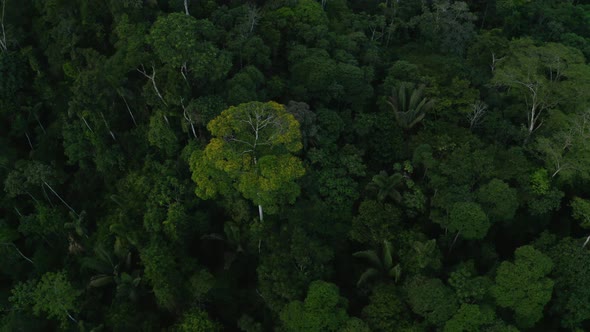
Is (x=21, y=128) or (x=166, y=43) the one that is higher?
(x=166, y=43)

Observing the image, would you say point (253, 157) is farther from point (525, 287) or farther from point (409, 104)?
point (525, 287)

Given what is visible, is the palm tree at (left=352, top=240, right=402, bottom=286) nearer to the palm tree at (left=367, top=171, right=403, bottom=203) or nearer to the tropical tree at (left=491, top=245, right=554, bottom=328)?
the palm tree at (left=367, top=171, right=403, bottom=203)

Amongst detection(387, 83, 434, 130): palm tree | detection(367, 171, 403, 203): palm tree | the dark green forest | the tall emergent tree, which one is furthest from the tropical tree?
detection(387, 83, 434, 130): palm tree

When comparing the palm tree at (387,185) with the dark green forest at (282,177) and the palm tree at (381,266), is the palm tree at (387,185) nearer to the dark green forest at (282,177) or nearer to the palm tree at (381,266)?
the dark green forest at (282,177)

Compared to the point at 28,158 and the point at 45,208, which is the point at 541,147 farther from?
the point at 28,158

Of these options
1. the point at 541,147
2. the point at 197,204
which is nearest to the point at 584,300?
the point at 541,147

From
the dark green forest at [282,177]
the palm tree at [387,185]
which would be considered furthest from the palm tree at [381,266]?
the palm tree at [387,185]
